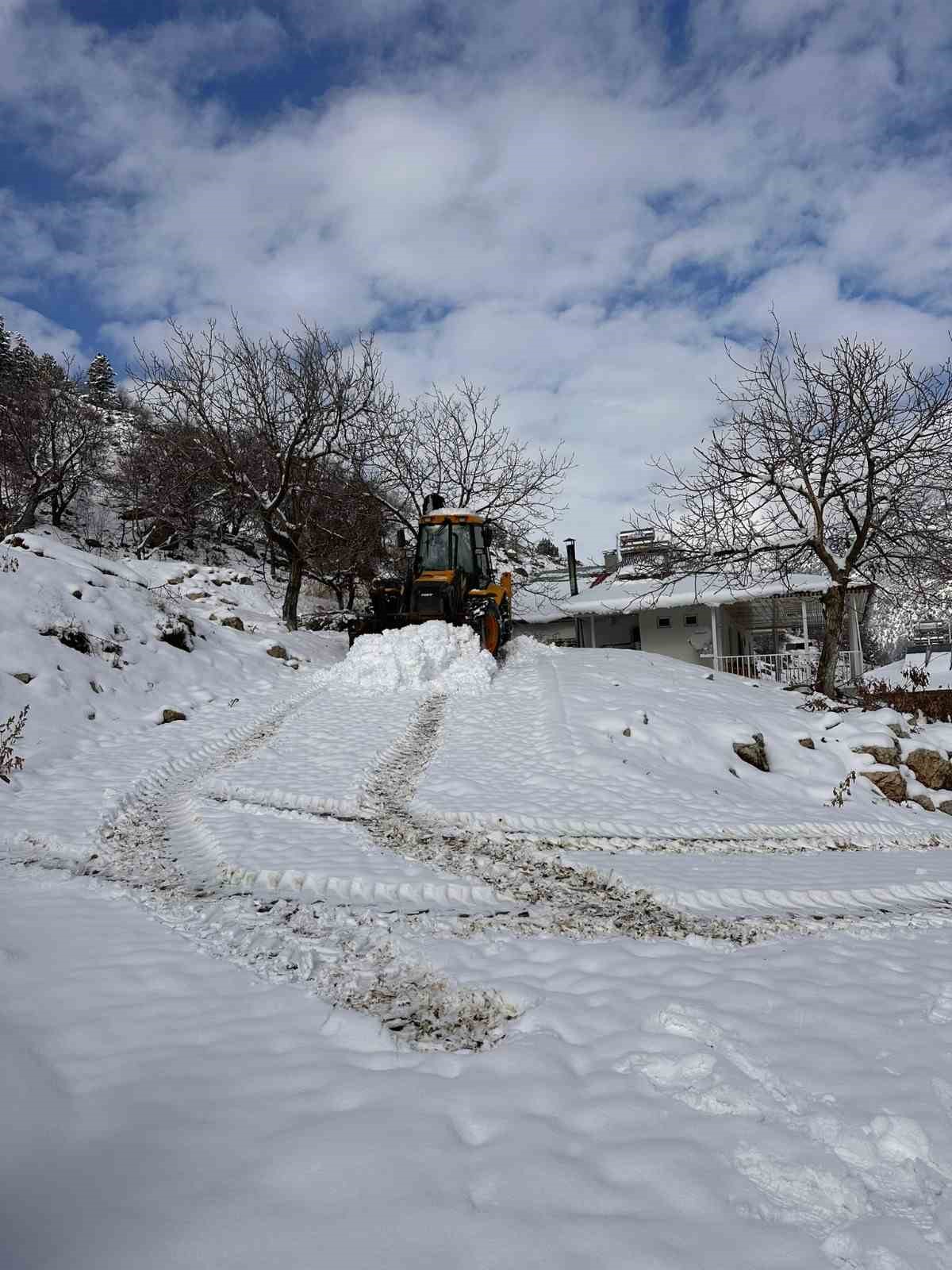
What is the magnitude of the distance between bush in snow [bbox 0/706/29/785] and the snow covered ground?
281mm

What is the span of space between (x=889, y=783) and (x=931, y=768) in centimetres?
104

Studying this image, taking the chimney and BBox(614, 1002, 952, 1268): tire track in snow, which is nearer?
BBox(614, 1002, 952, 1268): tire track in snow

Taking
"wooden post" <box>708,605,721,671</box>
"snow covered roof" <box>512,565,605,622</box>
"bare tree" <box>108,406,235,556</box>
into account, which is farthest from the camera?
"snow covered roof" <box>512,565,605,622</box>

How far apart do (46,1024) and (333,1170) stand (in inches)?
56.6

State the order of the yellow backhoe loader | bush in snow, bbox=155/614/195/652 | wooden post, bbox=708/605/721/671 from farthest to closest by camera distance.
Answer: wooden post, bbox=708/605/721/671, the yellow backhoe loader, bush in snow, bbox=155/614/195/652

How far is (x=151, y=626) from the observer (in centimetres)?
1303

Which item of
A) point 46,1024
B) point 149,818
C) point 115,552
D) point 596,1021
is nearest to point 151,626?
point 149,818

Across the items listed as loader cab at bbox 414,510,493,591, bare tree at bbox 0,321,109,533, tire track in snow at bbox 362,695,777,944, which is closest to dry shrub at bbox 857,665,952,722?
loader cab at bbox 414,510,493,591

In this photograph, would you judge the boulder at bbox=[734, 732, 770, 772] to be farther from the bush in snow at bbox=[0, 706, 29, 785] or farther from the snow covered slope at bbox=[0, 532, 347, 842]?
the bush in snow at bbox=[0, 706, 29, 785]

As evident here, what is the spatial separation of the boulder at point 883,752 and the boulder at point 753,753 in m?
1.51

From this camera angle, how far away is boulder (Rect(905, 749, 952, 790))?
10016mm

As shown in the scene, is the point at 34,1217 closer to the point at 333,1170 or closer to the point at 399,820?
the point at 333,1170

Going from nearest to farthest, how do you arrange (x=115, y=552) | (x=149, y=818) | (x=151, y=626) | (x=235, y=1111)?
(x=235, y=1111)
(x=149, y=818)
(x=151, y=626)
(x=115, y=552)

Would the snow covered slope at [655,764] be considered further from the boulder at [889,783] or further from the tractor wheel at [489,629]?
the tractor wheel at [489,629]
